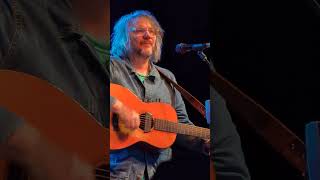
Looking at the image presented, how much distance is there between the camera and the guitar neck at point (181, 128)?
2.15m

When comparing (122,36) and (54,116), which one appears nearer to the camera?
(54,116)

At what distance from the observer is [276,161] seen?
214 cm

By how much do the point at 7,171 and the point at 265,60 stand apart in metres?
1.35

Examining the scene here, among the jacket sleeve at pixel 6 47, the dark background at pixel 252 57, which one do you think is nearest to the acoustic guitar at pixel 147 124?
the dark background at pixel 252 57

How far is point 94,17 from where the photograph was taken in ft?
7.09

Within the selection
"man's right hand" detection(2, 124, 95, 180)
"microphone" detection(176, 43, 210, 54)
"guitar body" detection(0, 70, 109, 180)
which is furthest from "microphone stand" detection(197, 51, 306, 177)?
"man's right hand" detection(2, 124, 95, 180)

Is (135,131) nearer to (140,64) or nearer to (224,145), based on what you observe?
(140,64)

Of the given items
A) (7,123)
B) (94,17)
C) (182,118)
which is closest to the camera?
(7,123)

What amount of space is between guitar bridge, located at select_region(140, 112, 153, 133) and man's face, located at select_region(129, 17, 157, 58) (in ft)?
1.05

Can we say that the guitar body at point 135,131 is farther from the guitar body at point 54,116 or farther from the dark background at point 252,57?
the dark background at point 252,57

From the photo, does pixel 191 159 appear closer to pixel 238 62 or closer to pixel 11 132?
pixel 238 62

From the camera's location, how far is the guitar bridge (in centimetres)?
208

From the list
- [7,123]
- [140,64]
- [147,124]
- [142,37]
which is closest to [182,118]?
[147,124]

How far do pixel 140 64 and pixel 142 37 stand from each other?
0.14 meters
